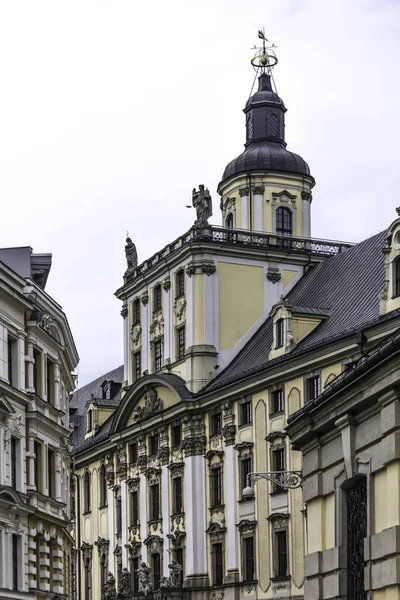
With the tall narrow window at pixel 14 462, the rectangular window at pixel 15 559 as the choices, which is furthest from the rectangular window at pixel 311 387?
the rectangular window at pixel 15 559

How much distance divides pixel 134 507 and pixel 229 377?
45.7 ft

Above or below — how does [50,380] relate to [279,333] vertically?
below

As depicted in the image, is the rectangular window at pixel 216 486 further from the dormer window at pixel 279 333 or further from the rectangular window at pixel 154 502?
the dormer window at pixel 279 333

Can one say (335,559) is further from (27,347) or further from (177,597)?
(177,597)

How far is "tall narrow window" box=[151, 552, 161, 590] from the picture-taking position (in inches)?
2918

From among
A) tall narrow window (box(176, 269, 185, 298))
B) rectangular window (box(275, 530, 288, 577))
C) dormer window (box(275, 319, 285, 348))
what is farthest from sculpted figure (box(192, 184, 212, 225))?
rectangular window (box(275, 530, 288, 577))

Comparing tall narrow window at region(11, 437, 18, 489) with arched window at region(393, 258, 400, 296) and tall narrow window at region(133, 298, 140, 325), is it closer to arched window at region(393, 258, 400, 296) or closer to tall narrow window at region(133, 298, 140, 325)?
arched window at region(393, 258, 400, 296)

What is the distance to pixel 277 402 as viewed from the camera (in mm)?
63938

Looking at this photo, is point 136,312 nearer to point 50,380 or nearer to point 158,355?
point 158,355

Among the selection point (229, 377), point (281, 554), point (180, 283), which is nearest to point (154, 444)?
point (229, 377)

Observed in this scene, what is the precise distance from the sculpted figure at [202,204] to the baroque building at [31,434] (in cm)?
2503

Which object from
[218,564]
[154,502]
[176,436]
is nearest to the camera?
[218,564]

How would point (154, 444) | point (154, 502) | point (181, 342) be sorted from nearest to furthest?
point (181, 342), point (154, 502), point (154, 444)

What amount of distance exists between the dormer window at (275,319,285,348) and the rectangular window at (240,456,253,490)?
6.02 m
